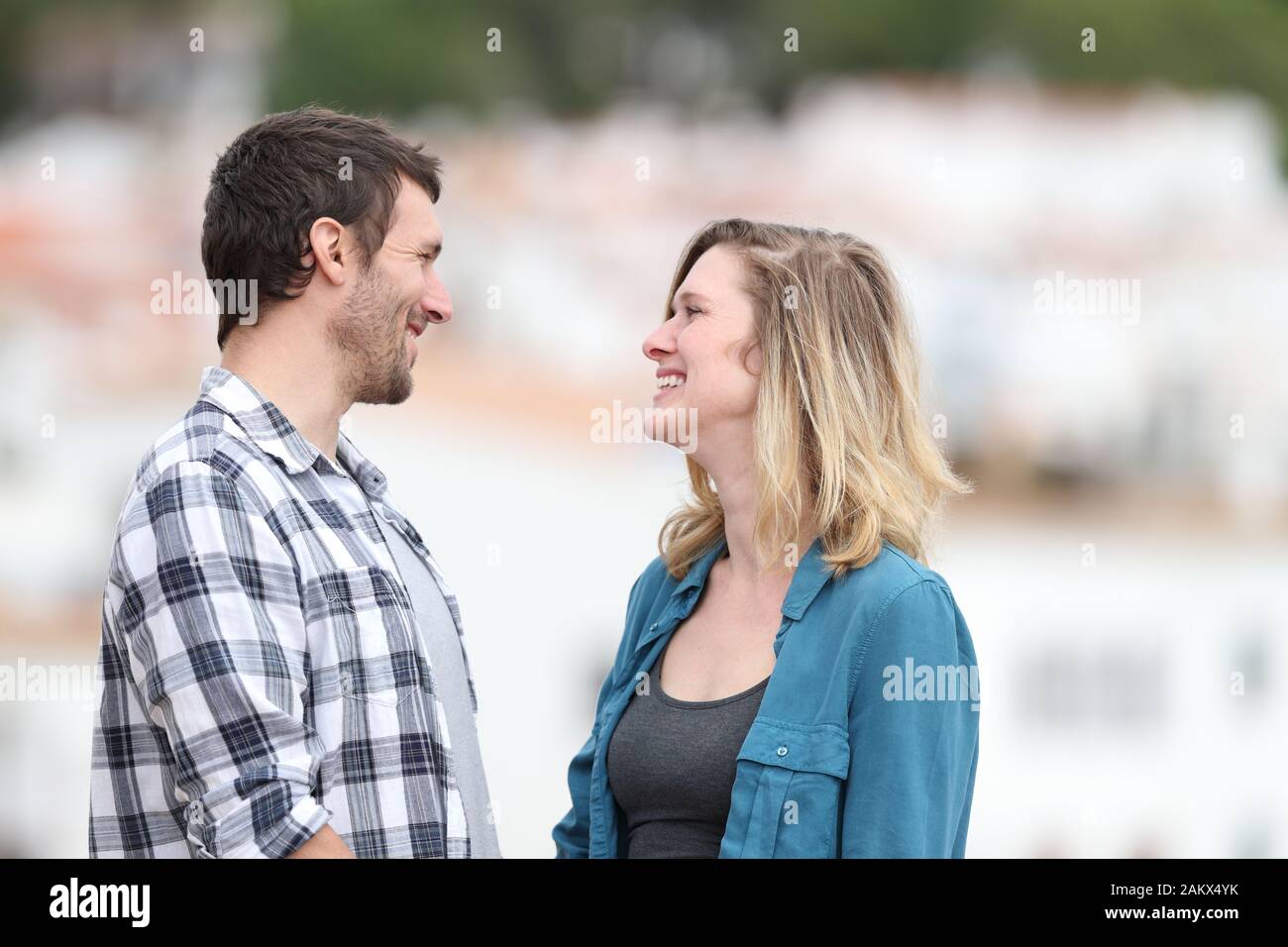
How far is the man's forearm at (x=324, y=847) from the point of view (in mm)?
1573

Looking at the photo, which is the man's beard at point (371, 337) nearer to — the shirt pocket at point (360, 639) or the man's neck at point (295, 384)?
the man's neck at point (295, 384)

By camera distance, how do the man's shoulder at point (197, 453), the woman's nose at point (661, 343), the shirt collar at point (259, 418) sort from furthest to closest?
the woman's nose at point (661, 343) < the shirt collar at point (259, 418) < the man's shoulder at point (197, 453)

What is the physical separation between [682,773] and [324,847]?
0.48 meters

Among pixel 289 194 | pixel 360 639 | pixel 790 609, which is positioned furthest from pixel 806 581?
pixel 289 194

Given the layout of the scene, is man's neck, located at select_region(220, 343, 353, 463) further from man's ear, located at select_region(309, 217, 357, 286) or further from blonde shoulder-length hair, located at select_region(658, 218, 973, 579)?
blonde shoulder-length hair, located at select_region(658, 218, 973, 579)

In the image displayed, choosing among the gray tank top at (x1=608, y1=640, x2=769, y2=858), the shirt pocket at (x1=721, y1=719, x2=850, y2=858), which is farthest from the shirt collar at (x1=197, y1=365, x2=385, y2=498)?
the shirt pocket at (x1=721, y1=719, x2=850, y2=858)

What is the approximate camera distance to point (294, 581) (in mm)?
1676

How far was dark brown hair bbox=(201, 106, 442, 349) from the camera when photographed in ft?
6.15

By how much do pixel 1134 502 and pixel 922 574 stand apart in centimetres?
826

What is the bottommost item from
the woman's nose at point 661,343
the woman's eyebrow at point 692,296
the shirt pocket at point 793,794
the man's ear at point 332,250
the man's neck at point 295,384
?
the shirt pocket at point 793,794

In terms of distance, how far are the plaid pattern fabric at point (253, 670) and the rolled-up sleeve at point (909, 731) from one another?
528mm

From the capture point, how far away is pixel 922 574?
1794 millimetres

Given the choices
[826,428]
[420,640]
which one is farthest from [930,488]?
[420,640]

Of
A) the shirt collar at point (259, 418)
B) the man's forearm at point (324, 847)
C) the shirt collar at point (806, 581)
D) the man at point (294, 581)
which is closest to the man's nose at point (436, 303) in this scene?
the man at point (294, 581)
